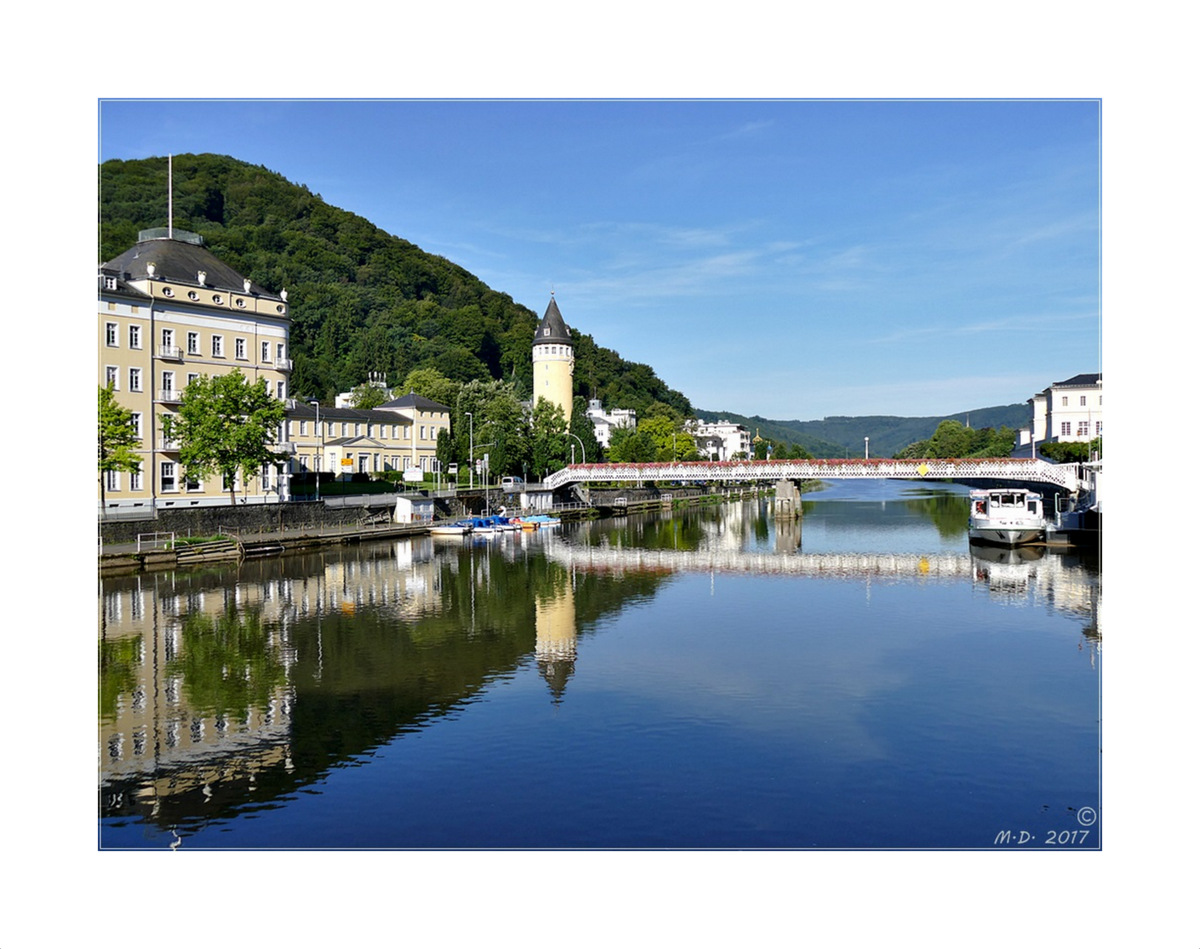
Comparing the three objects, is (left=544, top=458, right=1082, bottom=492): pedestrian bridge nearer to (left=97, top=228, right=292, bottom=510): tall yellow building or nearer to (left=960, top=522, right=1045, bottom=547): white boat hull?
(left=960, top=522, right=1045, bottom=547): white boat hull

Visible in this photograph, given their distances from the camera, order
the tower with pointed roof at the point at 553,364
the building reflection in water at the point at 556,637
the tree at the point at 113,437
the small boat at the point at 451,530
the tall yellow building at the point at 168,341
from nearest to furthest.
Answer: the building reflection in water at the point at 556,637 → the tree at the point at 113,437 → the tall yellow building at the point at 168,341 → the small boat at the point at 451,530 → the tower with pointed roof at the point at 553,364

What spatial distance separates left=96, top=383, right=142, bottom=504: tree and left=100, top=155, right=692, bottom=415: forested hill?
51291 mm

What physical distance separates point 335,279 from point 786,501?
248ft

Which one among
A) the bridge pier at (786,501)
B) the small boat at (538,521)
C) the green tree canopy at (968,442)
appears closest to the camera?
the small boat at (538,521)

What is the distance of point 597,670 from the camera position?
856 inches

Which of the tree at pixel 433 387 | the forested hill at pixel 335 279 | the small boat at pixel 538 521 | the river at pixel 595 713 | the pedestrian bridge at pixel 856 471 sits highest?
the forested hill at pixel 335 279

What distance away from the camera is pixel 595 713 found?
59.2ft

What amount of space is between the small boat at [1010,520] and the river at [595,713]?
9.98m

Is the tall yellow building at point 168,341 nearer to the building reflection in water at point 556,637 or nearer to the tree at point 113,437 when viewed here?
the tree at point 113,437

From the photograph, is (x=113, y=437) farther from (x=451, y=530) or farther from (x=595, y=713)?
(x=595, y=713)

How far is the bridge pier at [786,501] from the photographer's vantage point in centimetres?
7462

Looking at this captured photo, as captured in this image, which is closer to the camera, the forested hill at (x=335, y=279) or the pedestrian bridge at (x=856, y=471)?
the pedestrian bridge at (x=856, y=471)

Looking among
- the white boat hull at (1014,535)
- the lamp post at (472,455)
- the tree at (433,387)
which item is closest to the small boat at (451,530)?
the lamp post at (472,455)

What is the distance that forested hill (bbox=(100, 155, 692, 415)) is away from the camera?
10425cm
